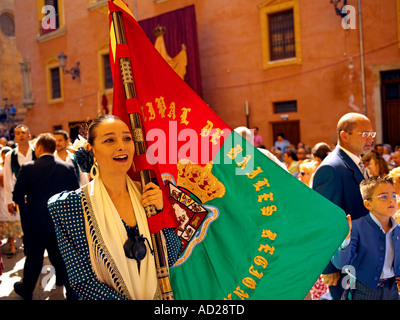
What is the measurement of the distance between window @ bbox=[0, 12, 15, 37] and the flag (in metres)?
32.5

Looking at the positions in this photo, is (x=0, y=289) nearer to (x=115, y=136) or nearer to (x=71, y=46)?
(x=115, y=136)

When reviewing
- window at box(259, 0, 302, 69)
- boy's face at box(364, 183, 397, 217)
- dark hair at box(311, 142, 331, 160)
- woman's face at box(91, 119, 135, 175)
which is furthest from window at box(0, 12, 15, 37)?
boy's face at box(364, 183, 397, 217)

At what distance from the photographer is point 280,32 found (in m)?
14.0

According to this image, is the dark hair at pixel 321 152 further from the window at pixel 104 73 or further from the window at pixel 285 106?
the window at pixel 104 73

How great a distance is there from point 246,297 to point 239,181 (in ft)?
2.21

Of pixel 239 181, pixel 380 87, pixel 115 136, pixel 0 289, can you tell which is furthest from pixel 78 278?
pixel 380 87

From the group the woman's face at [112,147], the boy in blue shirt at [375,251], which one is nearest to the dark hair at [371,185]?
the boy in blue shirt at [375,251]

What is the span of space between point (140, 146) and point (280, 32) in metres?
12.7

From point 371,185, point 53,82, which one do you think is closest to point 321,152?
point 371,185

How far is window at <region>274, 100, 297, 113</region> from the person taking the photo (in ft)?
45.6

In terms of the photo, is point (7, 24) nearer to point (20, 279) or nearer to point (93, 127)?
point (20, 279)

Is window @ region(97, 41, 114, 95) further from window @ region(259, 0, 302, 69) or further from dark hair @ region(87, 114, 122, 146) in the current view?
dark hair @ region(87, 114, 122, 146)

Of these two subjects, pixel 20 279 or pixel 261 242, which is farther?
pixel 20 279

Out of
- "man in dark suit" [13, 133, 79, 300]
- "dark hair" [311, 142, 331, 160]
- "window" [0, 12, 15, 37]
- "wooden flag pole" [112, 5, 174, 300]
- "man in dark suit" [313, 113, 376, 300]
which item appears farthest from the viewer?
"window" [0, 12, 15, 37]
